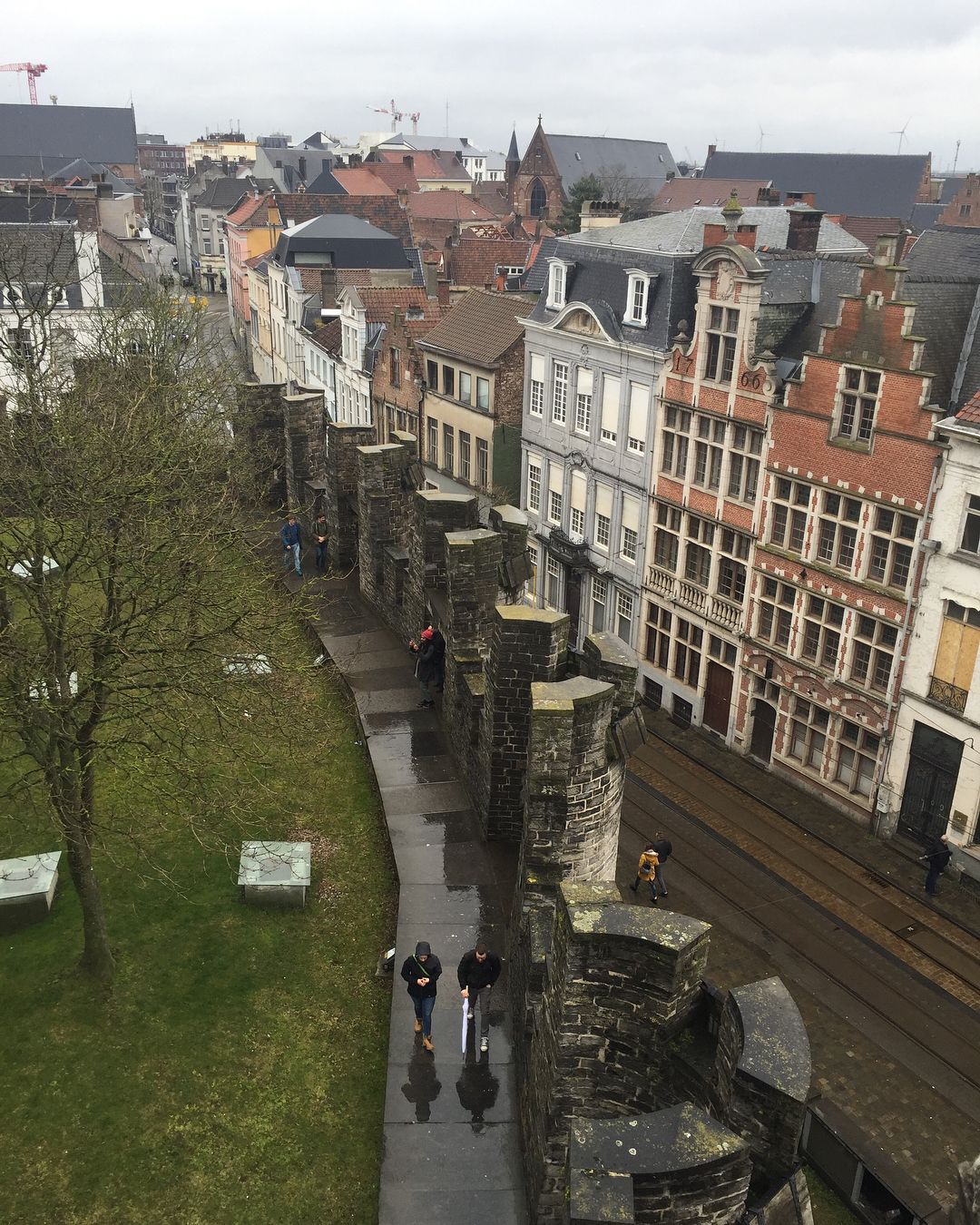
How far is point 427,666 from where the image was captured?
2403 centimetres

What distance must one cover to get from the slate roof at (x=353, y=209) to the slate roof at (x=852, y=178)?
43933 mm

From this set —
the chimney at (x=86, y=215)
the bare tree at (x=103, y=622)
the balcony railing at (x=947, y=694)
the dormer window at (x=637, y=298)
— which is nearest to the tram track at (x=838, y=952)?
the balcony railing at (x=947, y=694)

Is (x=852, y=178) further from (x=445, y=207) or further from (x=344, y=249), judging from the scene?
(x=344, y=249)

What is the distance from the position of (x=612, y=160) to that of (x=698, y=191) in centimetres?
2425

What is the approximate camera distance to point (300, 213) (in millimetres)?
87250

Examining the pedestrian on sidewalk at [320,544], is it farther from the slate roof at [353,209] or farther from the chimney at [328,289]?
the slate roof at [353,209]

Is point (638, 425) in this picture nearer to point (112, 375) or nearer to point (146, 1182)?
point (112, 375)

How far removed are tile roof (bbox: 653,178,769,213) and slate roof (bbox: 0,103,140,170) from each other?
299ft

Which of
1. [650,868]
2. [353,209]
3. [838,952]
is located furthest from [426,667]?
[353,209]

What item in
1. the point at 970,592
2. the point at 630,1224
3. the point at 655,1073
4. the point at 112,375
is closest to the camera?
the point at 630,1224

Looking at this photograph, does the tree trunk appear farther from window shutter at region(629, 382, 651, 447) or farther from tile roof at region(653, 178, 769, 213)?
tile roof at region(653, 178, 769, 213)

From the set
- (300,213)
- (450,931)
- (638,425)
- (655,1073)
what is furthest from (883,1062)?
(300,213)

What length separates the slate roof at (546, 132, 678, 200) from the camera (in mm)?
129750

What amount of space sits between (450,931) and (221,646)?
6.70 meters
